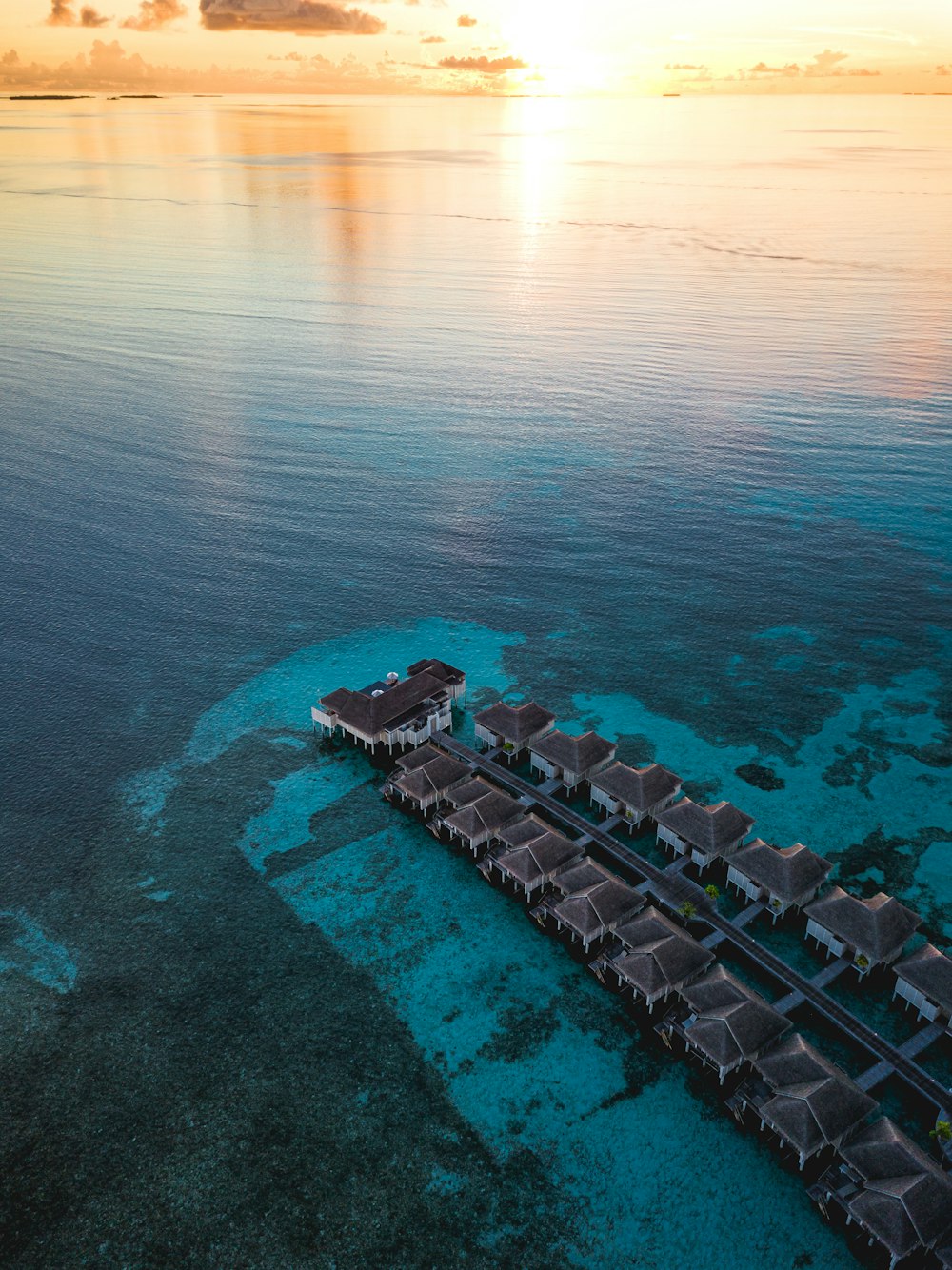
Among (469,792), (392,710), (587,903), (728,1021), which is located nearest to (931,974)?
(728,1021)

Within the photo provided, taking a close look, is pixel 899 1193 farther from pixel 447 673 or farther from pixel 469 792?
pixel 447 673

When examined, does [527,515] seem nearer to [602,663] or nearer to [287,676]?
[602,663]

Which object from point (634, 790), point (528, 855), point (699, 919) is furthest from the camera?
point (634, 790)

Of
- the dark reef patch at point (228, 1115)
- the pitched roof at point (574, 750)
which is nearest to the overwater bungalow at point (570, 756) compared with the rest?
the pitched roof at point (574, 750)

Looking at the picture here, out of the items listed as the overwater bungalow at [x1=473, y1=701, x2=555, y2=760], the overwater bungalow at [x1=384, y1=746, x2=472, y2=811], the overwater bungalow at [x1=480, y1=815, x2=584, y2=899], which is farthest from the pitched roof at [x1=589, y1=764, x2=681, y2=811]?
the overwater bungalow at [x1=384, y1=746, x2=472, y2=811]

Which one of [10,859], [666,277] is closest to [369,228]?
[666,277]

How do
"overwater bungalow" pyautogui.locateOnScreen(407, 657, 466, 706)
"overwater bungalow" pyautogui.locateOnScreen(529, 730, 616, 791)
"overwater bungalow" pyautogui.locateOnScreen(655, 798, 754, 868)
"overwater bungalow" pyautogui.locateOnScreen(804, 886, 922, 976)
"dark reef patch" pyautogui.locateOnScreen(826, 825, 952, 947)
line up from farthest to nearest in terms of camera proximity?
1. "overwater bungalow" pyautogui.locateOnScreen(407, 657, 466, 706)
2. "overwater bungalow" pyautogui.locateOnScreen(529, 730, 616, 791)
3. "overwater bungalow" pyautogui.locateOnScreen(655, 798, 754, 868)
4. "dark reef patch" pyautogui.locateOnScreen(826, 825, 952, 947)
5. "overwater bungalow" pyautogui.locateOnScreen(804, 886, 922, 976)

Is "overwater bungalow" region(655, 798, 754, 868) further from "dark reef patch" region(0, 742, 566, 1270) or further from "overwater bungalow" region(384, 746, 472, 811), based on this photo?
"dark reef patch" region(0, 742, 566, 1270)
